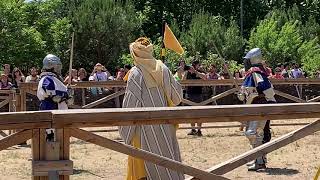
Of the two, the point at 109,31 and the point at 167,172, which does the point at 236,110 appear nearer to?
the point at 167,172

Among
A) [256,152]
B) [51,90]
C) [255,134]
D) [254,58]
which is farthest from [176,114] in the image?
[254,58]

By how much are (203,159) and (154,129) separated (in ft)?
13.6

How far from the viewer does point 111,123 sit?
4.00 metres

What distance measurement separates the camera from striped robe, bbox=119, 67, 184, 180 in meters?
5.96

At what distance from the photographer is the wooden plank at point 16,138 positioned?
3777 mm

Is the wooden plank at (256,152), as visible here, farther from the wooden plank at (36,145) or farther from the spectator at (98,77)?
the spectator at (98,77)

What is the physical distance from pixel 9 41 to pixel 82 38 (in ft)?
17.5

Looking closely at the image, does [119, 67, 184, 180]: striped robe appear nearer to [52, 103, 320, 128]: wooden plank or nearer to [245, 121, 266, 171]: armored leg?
[52, 103, 320, 128]: wooden plank

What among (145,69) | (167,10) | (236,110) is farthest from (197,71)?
(167,10)

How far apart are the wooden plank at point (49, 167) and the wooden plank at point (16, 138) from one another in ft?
0.50

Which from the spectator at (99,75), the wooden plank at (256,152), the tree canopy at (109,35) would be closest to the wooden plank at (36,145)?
the wooden plank at (256,152)

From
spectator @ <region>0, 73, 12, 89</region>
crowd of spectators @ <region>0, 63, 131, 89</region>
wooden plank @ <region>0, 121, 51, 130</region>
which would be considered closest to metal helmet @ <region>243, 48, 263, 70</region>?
crowd of spectators @ <region>0, 63, 131, 89</region>

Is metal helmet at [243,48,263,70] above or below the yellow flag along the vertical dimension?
below

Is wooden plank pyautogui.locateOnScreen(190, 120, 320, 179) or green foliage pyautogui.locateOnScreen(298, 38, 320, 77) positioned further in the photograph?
green foliage pyautogui.locateOnScreen(298, 38, 320, 77)
